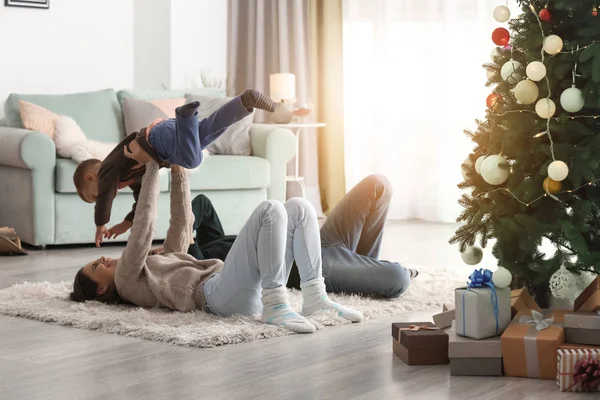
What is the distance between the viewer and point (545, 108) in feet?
8.93

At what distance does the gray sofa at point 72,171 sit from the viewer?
5.36 meters

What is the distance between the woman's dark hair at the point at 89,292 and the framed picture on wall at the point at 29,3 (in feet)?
10.8

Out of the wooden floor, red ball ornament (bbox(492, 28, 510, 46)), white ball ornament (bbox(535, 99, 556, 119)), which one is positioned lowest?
the wooden floor

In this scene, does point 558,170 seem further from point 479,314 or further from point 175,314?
point 175,314

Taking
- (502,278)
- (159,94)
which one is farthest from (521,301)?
(159,94)

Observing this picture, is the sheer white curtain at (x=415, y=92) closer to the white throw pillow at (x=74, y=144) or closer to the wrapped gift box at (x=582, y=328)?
the white throw pillow at (x=74, y=144)

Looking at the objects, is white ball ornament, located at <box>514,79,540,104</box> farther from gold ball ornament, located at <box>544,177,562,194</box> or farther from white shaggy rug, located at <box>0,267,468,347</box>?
white shaggy rug, located at <box>0,267,468,347</box>

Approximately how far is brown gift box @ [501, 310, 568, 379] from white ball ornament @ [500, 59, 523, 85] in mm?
746

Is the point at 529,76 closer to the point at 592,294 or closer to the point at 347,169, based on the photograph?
the point at 592,294

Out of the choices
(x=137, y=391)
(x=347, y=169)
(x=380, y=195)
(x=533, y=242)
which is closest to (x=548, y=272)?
(x=533, y=242)

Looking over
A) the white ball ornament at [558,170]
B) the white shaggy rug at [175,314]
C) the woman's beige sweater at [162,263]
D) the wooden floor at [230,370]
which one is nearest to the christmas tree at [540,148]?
the white ball ornament at [558,170]

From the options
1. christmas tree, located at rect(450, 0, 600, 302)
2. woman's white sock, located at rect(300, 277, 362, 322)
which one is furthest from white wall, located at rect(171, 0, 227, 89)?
christmas tree, located at rect(450, 0, 600, 302)

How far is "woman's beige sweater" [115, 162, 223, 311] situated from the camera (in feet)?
10.7

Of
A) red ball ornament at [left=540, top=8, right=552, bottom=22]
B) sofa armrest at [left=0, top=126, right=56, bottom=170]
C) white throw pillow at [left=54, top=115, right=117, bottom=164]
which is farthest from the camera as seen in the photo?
white throw pillow at [left=54, top=115, right=117, bottom=164]
